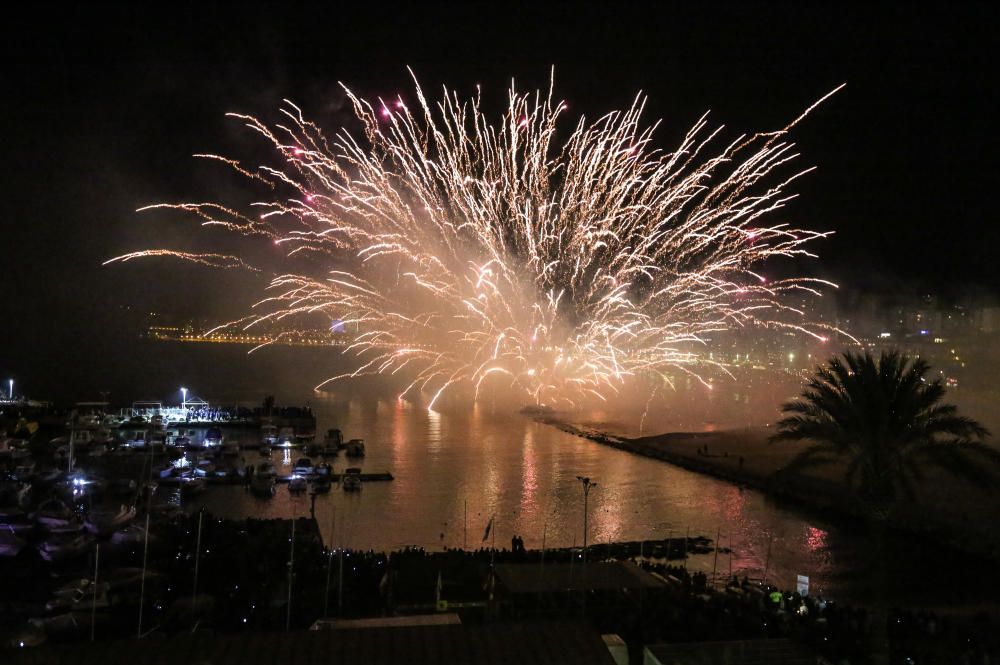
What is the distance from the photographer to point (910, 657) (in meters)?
9.30

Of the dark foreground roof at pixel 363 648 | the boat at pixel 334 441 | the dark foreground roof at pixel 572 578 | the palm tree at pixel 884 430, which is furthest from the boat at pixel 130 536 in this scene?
the boat at pixel 334 441

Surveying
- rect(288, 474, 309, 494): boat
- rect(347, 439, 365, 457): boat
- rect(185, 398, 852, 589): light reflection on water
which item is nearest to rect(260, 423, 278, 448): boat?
rect(185, 398, 852, 589): light reflection on water

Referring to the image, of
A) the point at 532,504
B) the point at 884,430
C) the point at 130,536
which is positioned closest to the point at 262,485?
the point at 130,536

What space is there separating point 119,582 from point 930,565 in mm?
14225

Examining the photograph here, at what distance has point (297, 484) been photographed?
23391 mm

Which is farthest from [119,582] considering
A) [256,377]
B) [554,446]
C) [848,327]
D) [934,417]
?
[256,377]

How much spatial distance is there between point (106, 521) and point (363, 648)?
477 inches

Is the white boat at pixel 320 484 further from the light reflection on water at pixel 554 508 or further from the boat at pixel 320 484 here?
the light reflection on water at pixel 554 508

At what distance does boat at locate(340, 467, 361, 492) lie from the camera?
22436mm

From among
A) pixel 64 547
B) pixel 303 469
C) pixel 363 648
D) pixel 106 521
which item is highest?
pixel 363 648

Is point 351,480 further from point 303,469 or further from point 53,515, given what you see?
point 53,515

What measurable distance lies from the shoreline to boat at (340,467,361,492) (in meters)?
10.8

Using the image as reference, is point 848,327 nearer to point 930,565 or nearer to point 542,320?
point 542,320

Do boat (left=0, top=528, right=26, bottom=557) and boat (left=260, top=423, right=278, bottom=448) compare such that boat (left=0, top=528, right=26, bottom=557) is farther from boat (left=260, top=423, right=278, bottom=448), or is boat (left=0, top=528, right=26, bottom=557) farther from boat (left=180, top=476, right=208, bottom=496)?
boat (left=260, top=423, right=278, bottom=448)
